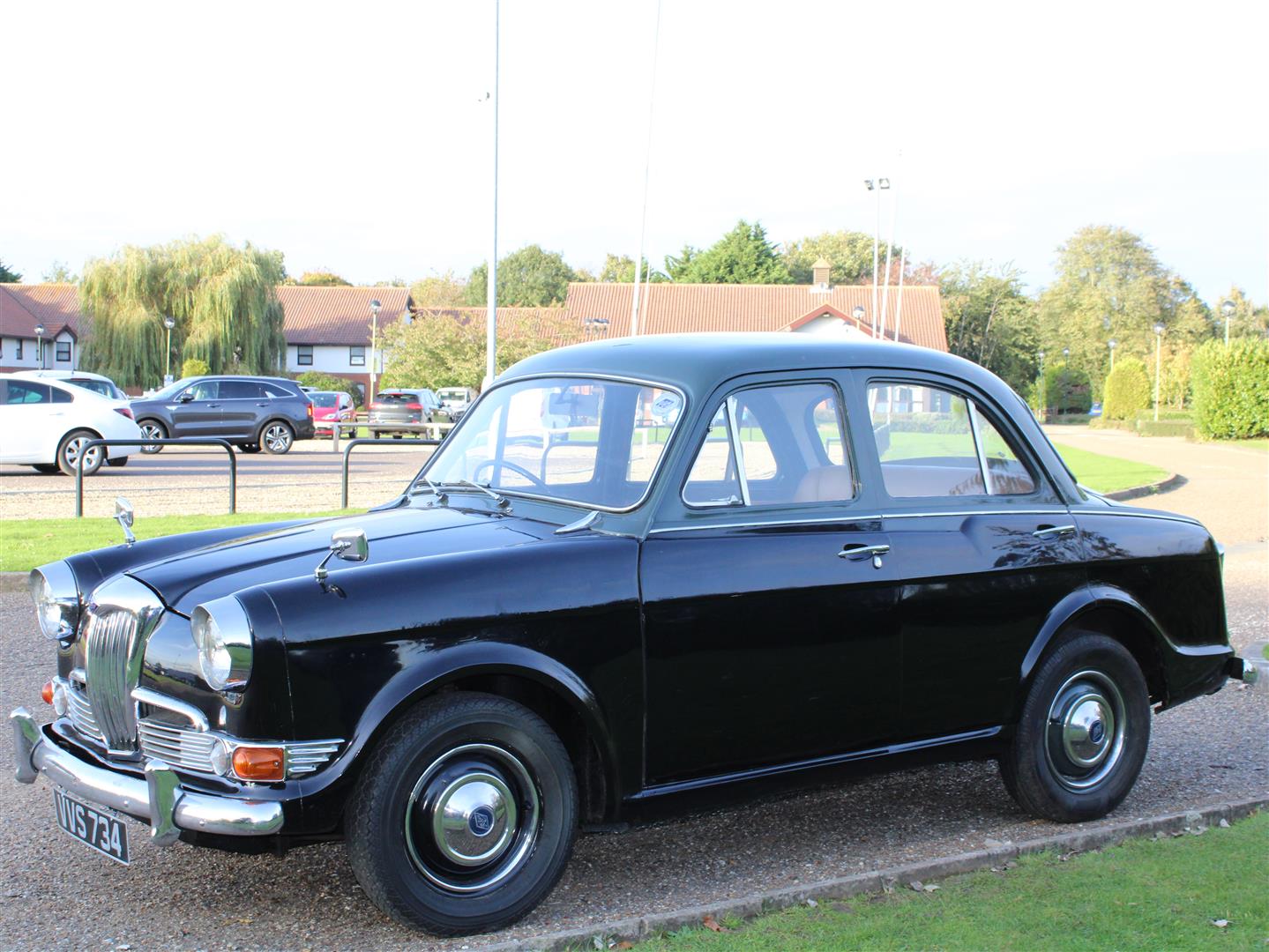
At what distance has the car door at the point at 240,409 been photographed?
29.0m

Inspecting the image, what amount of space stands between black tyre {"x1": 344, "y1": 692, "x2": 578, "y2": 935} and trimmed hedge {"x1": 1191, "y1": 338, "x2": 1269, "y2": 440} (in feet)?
153

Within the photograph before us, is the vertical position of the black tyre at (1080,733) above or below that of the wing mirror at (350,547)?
below

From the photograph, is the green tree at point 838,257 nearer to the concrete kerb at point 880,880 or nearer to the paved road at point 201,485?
the paved road at point 201,485

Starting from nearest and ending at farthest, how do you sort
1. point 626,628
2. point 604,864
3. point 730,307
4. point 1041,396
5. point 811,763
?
point 626,628 → point 811,763 → point 604,864 → point 730,307 → point 1041,396

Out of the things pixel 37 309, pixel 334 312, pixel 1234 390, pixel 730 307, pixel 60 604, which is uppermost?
pixel 730 307

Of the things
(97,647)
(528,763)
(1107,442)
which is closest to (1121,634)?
(528,763)

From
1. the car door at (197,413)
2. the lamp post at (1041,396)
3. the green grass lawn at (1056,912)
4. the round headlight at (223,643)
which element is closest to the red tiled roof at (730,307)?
the lamp post at (1041,396)

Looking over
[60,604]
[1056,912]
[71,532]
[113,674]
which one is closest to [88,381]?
[71,532]

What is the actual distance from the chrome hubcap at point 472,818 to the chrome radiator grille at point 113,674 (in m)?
0.98

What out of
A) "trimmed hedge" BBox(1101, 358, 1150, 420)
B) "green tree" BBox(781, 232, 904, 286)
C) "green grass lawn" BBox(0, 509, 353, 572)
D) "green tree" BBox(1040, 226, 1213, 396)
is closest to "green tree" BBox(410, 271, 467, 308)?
"green tree" BBox(781, 232, 904, 286)

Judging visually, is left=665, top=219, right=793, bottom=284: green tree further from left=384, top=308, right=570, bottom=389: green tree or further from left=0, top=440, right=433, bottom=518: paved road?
left=0, top=440, right=433, bottom=518: paved road

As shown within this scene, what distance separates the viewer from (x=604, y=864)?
4.61 metres

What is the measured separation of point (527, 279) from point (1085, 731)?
115363 mm

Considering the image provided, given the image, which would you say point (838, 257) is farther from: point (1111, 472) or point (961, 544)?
point (961, 544)
